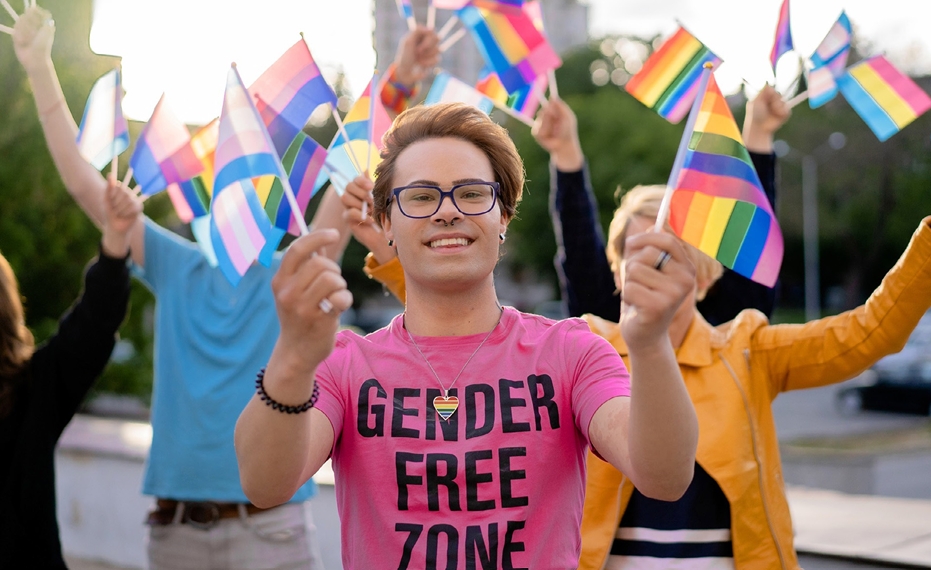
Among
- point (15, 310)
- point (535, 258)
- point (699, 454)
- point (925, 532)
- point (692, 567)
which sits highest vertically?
point (535, 258)

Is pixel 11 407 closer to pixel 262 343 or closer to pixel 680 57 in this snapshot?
pixel 262 343

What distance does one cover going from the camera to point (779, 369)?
2723 millimetres

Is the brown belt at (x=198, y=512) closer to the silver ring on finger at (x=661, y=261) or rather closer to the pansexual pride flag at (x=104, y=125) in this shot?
the pansexual pride flag at (x=104, y=125)

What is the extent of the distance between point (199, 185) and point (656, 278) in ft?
8.15

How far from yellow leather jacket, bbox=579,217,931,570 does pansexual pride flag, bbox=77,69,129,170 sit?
191 cm

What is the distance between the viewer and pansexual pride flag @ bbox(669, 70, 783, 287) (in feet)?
5.82

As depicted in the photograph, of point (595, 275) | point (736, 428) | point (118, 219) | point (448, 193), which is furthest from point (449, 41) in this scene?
point (448, 193)

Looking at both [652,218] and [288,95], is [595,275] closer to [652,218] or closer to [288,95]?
[652,218]

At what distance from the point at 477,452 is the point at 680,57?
1.95 metres

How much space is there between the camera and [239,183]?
199 centimetres

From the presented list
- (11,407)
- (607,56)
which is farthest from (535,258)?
(11,407)

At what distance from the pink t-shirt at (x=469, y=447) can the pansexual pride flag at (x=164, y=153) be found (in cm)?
156

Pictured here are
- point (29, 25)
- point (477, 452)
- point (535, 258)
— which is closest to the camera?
point (477, 452)

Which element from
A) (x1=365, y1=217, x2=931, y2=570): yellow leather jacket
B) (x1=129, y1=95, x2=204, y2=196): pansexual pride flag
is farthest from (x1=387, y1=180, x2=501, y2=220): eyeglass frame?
(x1=129, y1=95, x2=204, y2=196): pansexual pride flag
